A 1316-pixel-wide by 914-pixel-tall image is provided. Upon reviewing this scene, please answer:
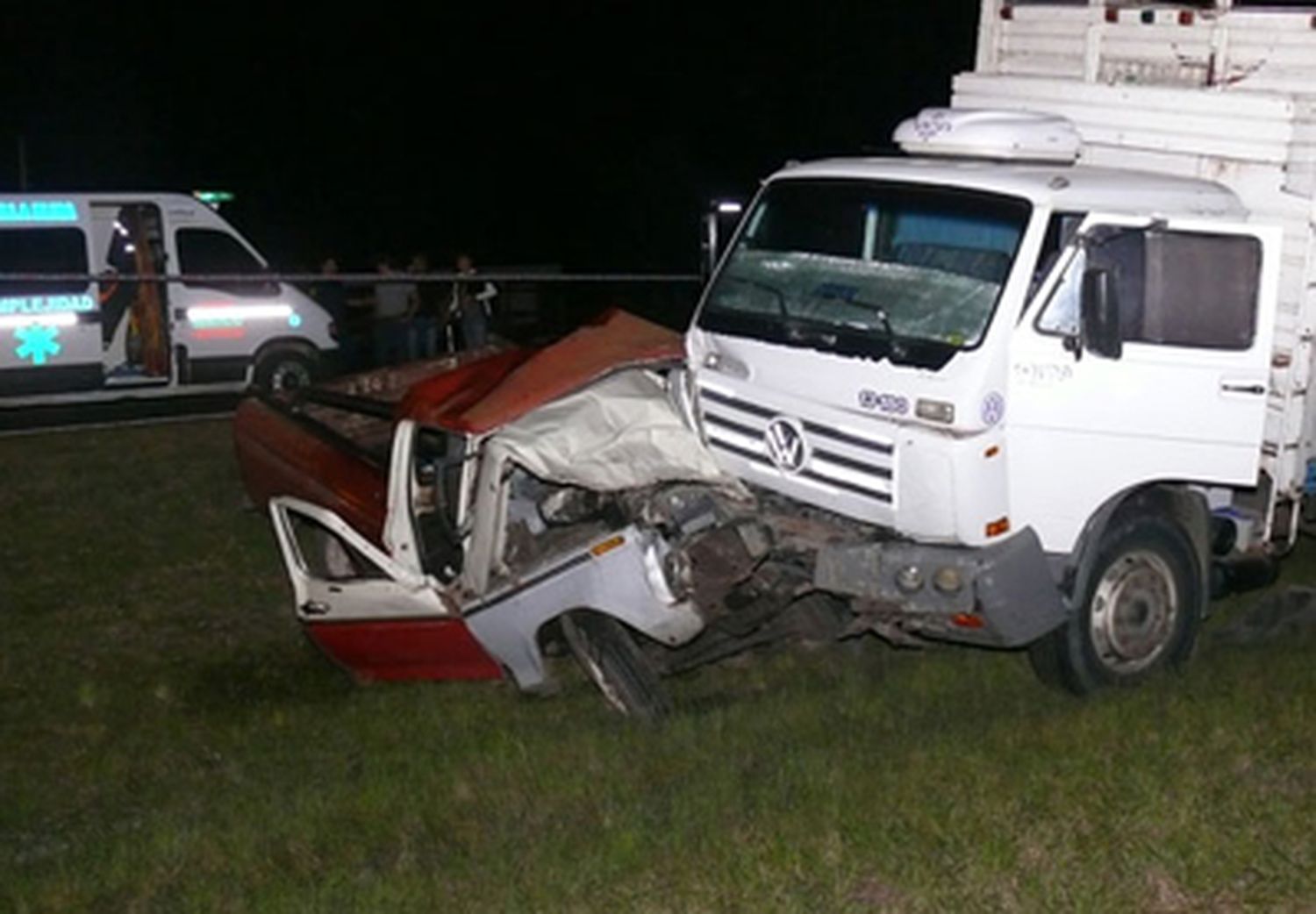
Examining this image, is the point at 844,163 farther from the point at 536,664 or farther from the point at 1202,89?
the point at 536,664

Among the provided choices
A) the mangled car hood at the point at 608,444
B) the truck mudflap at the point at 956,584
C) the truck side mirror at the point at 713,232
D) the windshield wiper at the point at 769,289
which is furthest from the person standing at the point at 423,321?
the truck mudflap at the point at 956,584

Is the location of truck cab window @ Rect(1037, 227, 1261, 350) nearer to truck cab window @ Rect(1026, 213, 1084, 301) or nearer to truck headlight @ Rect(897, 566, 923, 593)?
truck cab window @ Rect(1026, 213, 1084, 301)

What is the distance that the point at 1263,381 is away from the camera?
28.3ft

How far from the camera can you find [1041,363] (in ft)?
26.6

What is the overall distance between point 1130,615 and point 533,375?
3.08 metres

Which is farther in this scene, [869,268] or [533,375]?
[533,375]

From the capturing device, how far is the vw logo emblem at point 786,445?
27.6 feet

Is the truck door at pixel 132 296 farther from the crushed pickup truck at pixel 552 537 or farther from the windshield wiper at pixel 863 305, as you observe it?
the windshield wiper at pixel 863 305

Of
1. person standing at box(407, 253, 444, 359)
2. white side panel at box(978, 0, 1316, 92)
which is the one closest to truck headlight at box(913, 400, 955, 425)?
white side panel at box(978, 0, 1316, 92)

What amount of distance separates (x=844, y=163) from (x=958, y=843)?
376cm

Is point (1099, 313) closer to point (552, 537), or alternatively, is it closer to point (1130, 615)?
point (1130, 615)

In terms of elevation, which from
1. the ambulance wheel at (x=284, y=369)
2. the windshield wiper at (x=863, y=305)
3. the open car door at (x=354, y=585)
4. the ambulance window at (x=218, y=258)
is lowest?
the ambulance wheel at (x=284, y=369)

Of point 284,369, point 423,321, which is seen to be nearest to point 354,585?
point 284,369

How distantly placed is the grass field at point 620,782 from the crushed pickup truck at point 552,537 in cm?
33
